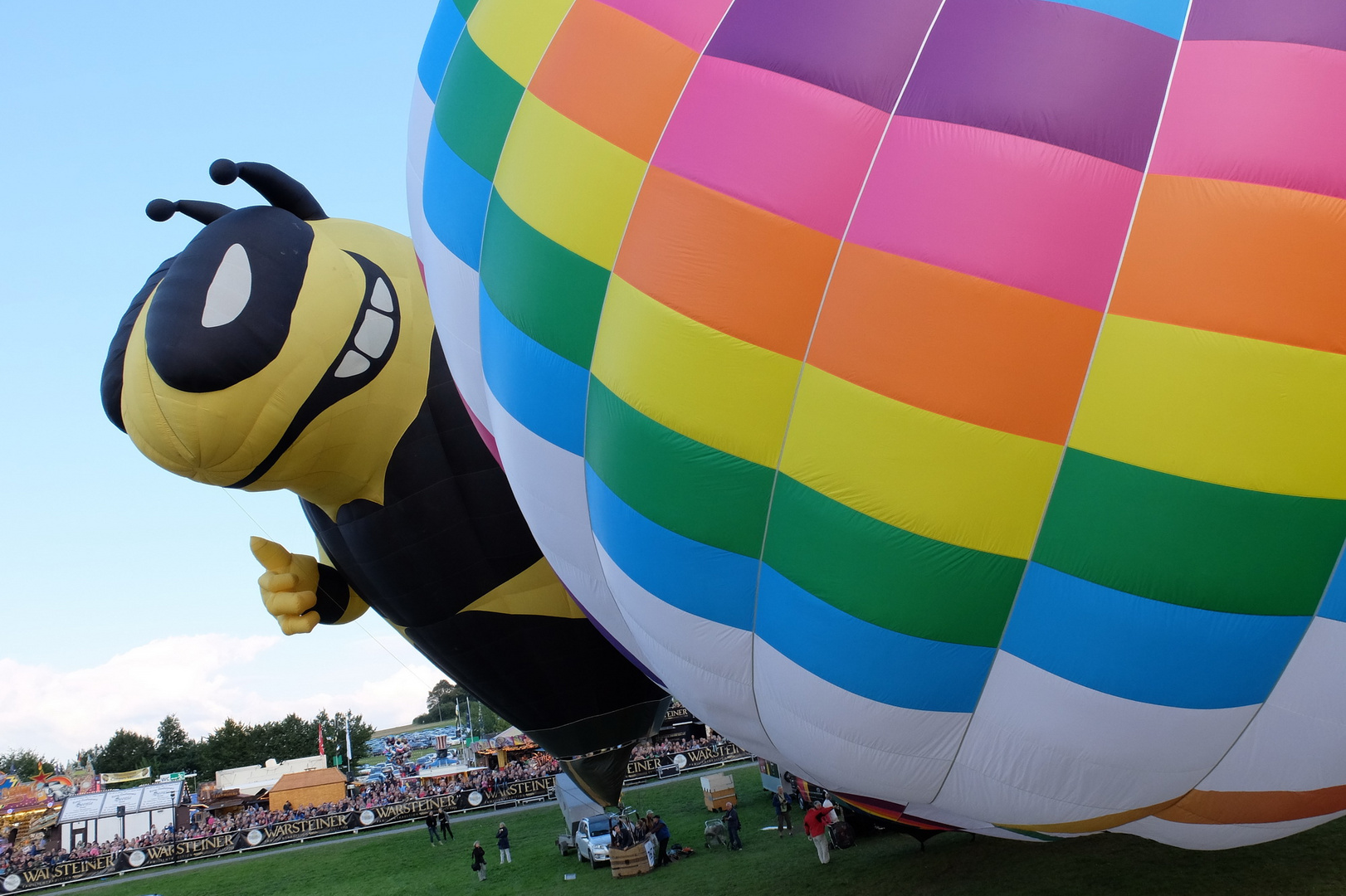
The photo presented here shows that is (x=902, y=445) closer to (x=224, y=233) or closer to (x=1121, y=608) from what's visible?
(x=1121, y=608)

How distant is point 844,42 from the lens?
3648 mm

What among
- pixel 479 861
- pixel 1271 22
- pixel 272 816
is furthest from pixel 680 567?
pixel 272 816

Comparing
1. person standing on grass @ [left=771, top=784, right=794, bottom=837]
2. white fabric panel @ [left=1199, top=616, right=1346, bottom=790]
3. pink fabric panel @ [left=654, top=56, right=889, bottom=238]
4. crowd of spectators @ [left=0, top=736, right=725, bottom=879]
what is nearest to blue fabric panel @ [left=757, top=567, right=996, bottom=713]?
white fabric panel @ [left=1199, top=616, right=1346, bottom=790]

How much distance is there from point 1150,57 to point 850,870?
20.8 feet

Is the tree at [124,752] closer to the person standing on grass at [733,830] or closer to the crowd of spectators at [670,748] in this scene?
the crowd of spectators at [670,748]

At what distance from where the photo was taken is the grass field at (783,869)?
18.9 ft

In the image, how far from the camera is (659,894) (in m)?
8.38

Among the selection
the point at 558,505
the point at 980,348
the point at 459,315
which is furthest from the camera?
the point at 459,315

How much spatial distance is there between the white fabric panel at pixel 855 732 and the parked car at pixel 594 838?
22.6 ft

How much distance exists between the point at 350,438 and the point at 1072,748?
6.02m

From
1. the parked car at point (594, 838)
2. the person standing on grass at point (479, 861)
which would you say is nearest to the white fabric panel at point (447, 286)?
the parked car at point (594, 838)

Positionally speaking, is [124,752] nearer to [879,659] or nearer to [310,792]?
[310,792]

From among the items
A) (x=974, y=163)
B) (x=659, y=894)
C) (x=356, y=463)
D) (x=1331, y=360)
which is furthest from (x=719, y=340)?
(x=659, y=894)

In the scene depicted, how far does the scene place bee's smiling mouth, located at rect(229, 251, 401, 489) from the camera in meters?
7.45
